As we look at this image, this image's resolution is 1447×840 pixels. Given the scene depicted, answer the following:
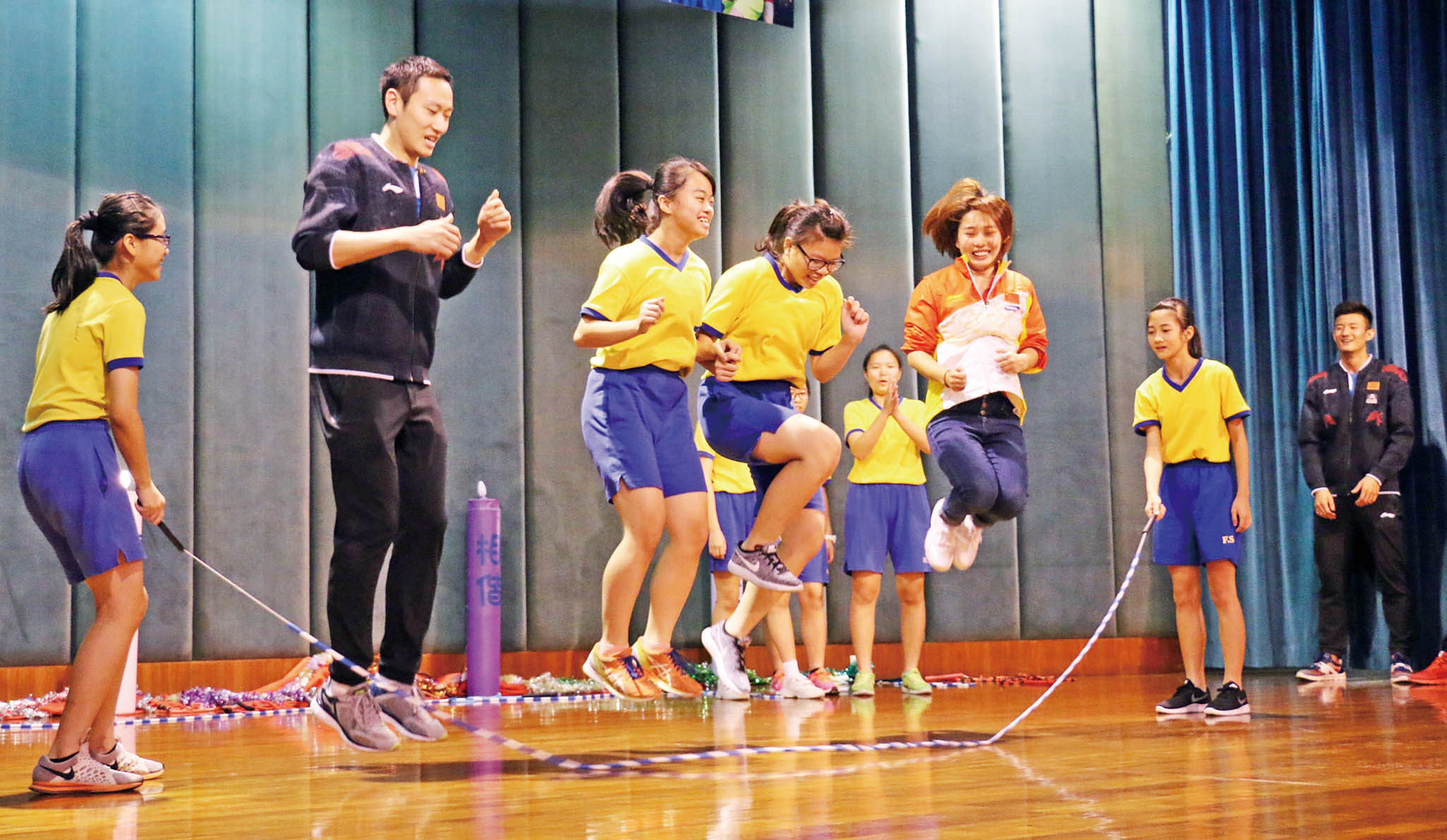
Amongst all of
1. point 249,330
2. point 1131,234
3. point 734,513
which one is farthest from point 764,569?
point 1131,234

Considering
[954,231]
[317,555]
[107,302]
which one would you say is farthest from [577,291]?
[107,302]

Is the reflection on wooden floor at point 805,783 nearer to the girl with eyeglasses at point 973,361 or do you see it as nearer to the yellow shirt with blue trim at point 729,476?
the girl with eyeglasses at point 973,361

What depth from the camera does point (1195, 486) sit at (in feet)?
14.8

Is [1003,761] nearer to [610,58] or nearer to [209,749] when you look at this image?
→ [209,749]

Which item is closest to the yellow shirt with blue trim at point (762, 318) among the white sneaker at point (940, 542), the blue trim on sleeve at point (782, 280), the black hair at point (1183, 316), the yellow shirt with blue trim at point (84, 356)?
the blue trim on sleeve at point (782, 280)

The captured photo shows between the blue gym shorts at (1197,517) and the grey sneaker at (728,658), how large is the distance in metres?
1.55

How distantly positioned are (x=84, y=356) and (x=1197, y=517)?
349cm

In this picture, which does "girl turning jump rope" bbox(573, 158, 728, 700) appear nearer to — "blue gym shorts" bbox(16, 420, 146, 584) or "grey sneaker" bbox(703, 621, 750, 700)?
"grey sneaker" bbox(703, 621, 750, 700)

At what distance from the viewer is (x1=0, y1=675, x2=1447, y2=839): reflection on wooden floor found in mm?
2037

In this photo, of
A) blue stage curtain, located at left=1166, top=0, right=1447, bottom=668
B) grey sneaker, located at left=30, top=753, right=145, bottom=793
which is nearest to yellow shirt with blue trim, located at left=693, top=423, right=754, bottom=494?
blue stage curtain, located at left=1166, top=0, right=1447, bottom=668

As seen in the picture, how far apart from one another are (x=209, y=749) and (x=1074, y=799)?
2.35 metres

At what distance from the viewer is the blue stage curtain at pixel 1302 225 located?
6449 mm

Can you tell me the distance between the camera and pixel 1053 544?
6.77 metres

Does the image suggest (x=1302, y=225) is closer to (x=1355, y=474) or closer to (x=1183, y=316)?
(x=1355, y=474)
